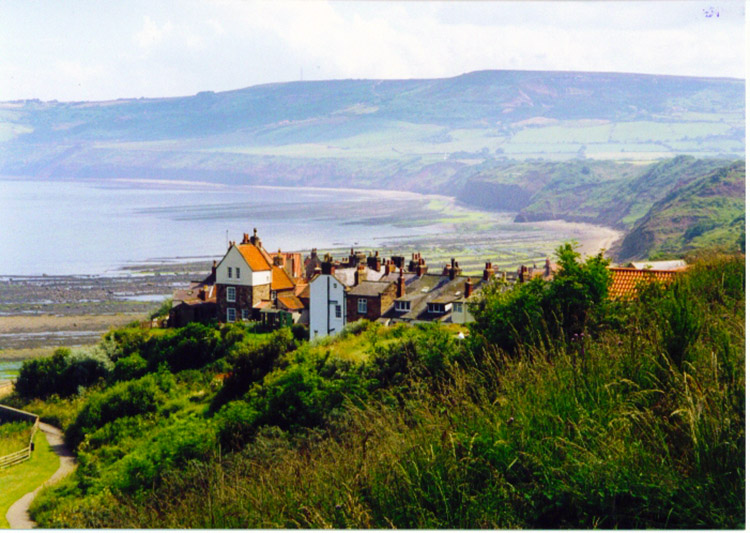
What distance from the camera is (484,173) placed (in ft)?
568

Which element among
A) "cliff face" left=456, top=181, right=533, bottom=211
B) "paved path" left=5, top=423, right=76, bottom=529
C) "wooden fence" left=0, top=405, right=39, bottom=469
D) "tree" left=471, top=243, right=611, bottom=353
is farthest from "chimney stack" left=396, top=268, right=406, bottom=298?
"cliff face" left=456, top=181, right=533, bottom=211

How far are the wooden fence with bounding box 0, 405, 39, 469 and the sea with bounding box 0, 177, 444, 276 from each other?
4290 cm

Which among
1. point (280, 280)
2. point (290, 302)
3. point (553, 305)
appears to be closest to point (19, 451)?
point (290, 302)

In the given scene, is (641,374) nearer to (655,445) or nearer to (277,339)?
(655,445)

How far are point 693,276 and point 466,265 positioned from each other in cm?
5230

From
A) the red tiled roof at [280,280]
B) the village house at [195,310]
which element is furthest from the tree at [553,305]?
the village house at [195,310]

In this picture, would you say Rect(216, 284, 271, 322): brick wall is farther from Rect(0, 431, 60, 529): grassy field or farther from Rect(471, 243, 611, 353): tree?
Rect(471, 243, 611, 353): tree

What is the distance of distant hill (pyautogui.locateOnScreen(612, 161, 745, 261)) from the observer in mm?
63969

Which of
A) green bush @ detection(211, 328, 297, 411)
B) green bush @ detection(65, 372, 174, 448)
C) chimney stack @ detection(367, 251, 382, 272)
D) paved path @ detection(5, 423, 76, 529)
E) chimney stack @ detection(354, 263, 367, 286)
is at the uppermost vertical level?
chimney stack @ detection(367, 251, 382, 272)

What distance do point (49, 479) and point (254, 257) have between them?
14.1 m

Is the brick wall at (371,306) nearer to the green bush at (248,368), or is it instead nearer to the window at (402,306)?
the window at (402,306)

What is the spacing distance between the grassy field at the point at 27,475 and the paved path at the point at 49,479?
13cm

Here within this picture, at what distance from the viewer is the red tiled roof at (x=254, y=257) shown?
1181 inches

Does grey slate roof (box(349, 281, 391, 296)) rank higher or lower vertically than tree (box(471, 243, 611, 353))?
lower
